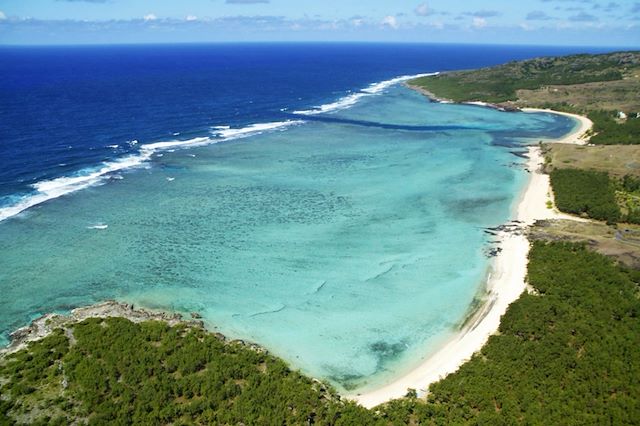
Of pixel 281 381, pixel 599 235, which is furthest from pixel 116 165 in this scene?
pixel 599 235

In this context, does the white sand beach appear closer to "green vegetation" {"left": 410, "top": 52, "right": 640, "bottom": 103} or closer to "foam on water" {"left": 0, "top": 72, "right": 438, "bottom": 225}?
"green vegetation" {"left": 410, "top": 52, "right": 640, "bottom": 103}

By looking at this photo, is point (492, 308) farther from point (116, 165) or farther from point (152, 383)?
point (116, 165)

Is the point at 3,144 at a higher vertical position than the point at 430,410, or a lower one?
higher

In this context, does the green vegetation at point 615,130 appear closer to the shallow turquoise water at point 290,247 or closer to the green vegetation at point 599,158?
the green vegetation at point 599,158

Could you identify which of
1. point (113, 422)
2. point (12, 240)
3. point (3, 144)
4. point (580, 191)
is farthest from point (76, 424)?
point (3, 144)

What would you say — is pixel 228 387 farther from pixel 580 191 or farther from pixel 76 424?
pixel 580 191

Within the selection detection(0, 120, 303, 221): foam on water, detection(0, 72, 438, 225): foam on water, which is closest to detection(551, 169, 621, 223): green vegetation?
detection(0, 72, 438, 225): foam on water

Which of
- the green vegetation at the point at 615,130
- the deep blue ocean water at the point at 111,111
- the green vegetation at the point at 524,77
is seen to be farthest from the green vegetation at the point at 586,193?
the green vegetation at the point at 524,77
